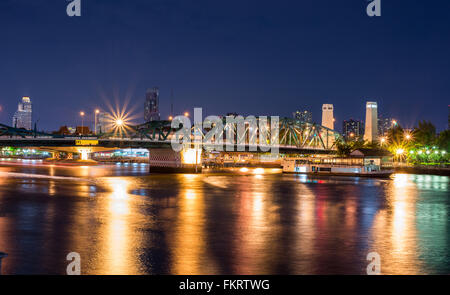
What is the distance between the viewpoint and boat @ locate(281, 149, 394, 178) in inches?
3711

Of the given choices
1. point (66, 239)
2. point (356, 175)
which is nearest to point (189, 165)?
point (356, 175)

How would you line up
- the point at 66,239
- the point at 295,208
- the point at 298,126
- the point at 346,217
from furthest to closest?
1. the point at 298,126
2. the point at 295,208
3. the point at 346,217
4. the point at 66,239

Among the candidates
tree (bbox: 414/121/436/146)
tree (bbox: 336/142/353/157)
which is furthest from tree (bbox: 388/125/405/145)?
tree (bbox: 336/142/353/157)

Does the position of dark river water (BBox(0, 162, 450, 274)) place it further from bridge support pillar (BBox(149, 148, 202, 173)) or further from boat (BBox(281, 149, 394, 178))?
bridge support pillar (BBox(149, 148, 202, 173))

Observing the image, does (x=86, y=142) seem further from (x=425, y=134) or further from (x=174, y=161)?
(x=425, y=134)

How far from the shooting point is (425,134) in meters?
155

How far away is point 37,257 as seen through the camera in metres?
18.5

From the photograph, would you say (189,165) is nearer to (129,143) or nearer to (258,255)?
(129,143)

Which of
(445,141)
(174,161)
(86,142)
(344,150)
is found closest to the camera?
(174,161)

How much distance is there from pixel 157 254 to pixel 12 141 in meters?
91.2

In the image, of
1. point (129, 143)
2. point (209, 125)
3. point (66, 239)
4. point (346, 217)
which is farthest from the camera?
point (209, 125)

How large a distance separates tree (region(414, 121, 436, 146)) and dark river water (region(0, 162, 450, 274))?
120 meters

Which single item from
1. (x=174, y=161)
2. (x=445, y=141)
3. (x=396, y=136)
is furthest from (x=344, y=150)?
(x=174, y=161)

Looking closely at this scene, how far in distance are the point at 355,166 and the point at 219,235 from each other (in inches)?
3061
